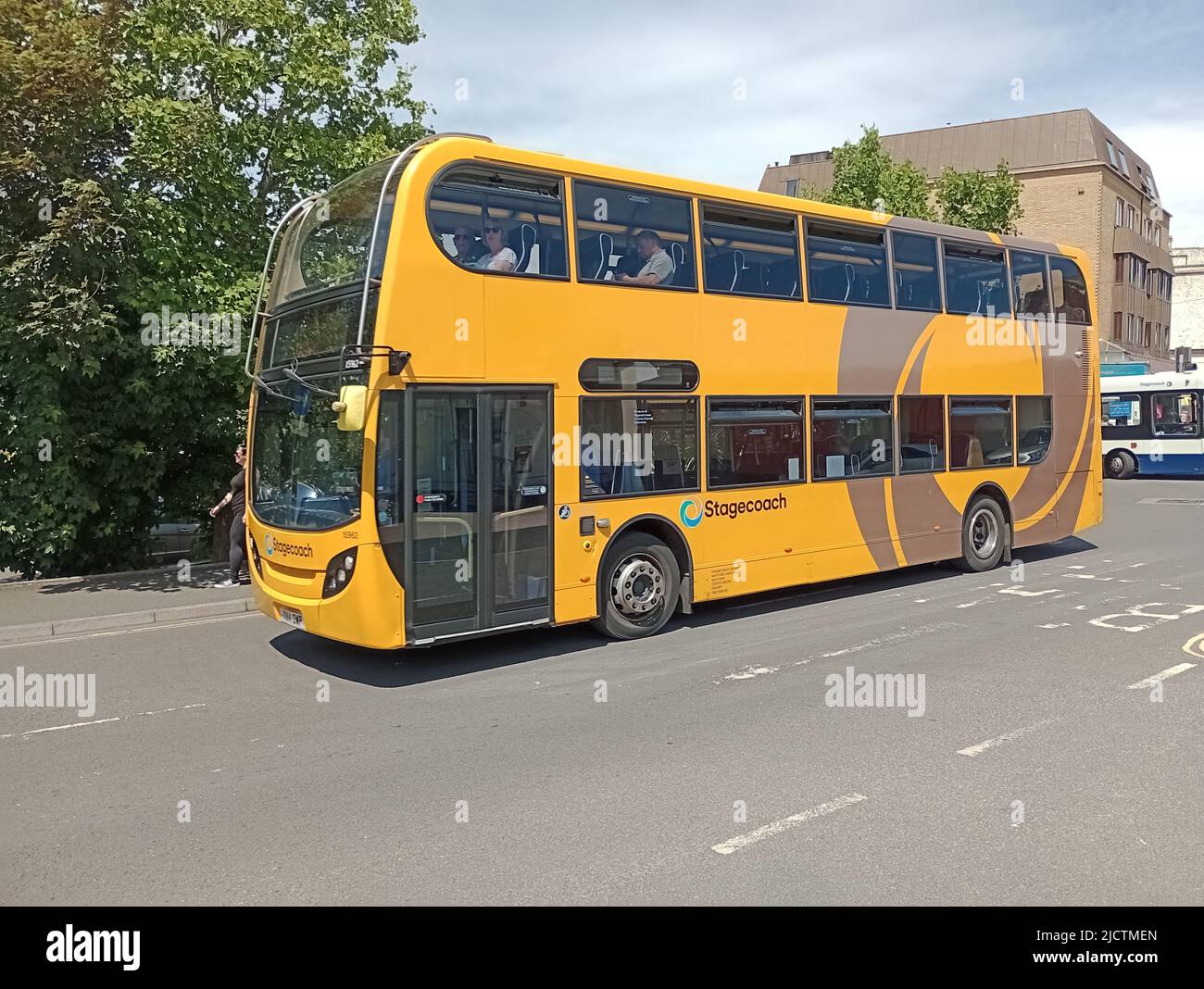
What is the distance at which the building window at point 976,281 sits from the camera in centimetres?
1205

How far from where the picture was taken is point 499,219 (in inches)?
318

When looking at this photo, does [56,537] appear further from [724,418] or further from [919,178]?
[919,178]

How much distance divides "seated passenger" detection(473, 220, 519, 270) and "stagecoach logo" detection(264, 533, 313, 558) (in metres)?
2.65

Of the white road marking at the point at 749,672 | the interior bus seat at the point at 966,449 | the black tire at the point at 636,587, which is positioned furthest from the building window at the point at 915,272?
the white road marking at the point at 749,672

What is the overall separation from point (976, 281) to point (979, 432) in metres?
1.93

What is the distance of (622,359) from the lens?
8.89m

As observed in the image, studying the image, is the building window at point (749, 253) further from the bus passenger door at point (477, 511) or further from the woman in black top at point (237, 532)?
the woman in black top at point (237, 532)

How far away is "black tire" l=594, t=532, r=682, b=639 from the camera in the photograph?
9.00 m

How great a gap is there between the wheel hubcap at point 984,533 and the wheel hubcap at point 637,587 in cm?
533

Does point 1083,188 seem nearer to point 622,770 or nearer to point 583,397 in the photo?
point 583,397

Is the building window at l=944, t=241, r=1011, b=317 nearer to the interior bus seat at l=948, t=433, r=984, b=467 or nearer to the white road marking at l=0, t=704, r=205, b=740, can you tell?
the interior bus seat at l=948, t=433, r=984, b=467

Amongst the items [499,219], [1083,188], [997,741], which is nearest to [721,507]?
[499,219]

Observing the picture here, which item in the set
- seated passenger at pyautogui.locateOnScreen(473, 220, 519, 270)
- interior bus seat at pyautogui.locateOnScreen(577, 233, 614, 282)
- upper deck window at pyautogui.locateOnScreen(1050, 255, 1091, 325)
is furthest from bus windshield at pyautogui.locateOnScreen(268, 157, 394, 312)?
upper deck window at pyautogui.locateOnScreen(1050, 255, 1091, 325)

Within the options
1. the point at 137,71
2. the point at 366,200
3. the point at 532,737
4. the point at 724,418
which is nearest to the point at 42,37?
the point at 137,71
